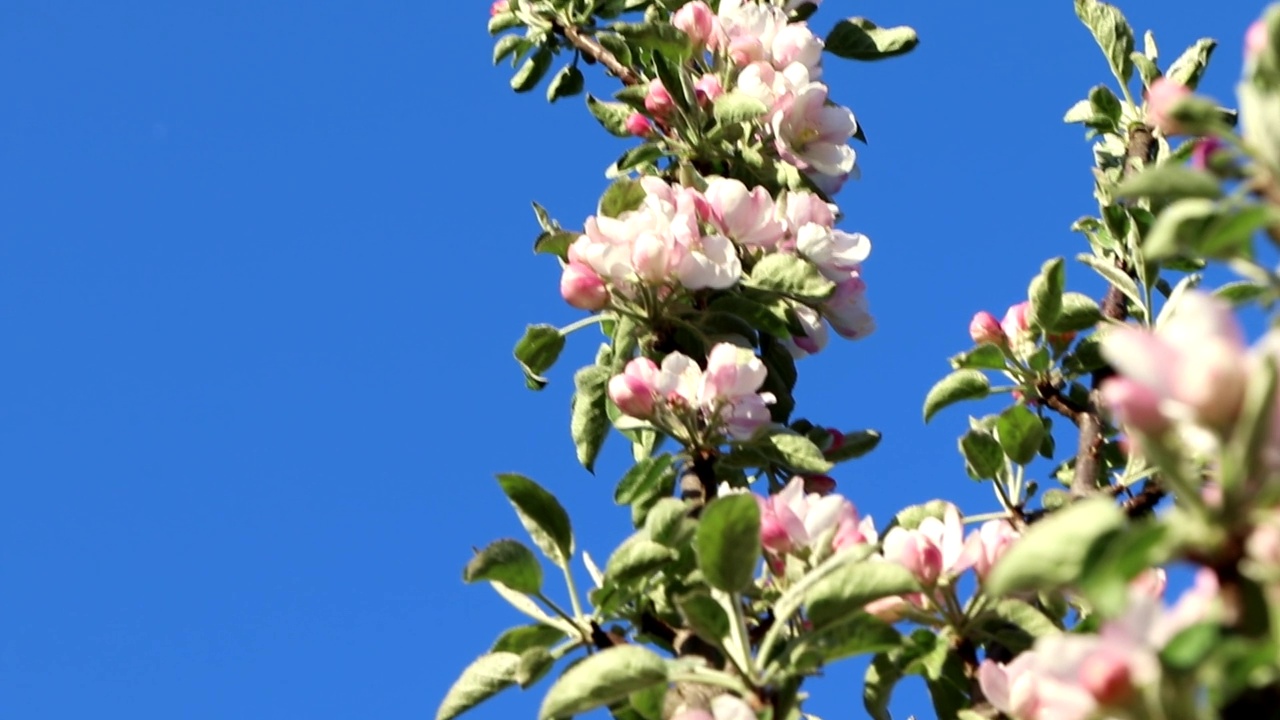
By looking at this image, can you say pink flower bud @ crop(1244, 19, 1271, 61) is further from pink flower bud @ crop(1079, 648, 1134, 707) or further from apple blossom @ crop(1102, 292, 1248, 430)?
pink flower bud @ crop(1079, 648, 1134, 707)

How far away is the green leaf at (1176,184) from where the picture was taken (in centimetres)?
95

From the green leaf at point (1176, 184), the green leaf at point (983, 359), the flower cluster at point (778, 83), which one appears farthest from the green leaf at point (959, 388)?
the green leaf at point (1176, 184)

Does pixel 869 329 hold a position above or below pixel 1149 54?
below

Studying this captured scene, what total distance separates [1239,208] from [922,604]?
779 millimetres

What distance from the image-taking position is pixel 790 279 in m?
2.09

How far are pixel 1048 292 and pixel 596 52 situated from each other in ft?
3.78

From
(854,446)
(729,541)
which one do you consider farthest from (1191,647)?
(854,446)

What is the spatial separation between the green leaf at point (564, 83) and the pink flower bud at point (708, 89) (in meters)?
0.82

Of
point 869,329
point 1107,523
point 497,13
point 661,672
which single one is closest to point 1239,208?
point 1107,523

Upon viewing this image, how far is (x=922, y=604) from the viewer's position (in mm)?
1610

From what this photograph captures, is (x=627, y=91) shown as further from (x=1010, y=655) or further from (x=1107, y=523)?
(x=1107, y=523)

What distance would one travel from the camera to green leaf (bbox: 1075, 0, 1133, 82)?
2.65 meters

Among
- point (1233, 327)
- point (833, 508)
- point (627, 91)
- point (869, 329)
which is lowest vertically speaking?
point (1233, 327)

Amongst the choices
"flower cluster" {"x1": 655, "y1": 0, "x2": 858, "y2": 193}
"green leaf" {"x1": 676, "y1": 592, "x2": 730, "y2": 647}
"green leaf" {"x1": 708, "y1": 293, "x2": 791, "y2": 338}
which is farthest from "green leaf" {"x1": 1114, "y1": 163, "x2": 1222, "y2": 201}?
"flower cluster" {"x1": 655, "y1": 0, "x2": 858, "y2": 193}
